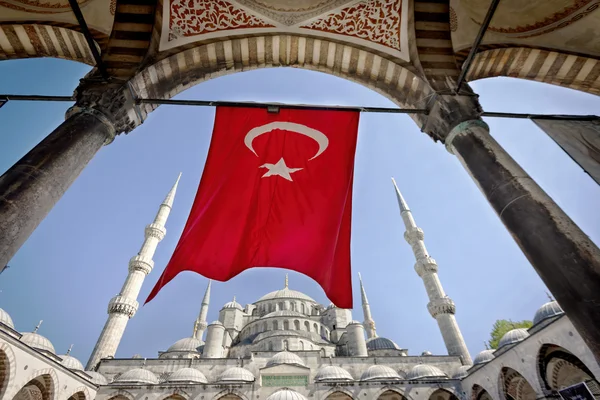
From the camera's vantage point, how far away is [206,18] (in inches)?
224

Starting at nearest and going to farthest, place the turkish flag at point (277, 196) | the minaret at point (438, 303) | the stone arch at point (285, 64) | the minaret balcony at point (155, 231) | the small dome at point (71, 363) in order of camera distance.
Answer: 1. the turkish flag at point (277, 196)
2. the stone arch at point (285, 64)
3. the small dome at point (71, 363)
4. the minaret at point (438, 303)
5. the minaret balcony at point (155, 231)

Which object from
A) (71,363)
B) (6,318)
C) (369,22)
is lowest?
(369,22)

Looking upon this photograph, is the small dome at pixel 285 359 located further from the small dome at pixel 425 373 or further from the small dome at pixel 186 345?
the small dome at pixel 186 345

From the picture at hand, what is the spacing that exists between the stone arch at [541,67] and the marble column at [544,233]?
262cm

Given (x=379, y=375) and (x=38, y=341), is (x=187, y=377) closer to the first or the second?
(x=38, y=341)

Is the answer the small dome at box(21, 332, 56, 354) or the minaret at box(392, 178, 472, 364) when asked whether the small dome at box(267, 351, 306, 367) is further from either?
the small dome at box(21, 332, 56, 354)

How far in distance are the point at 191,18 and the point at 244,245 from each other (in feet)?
13.5

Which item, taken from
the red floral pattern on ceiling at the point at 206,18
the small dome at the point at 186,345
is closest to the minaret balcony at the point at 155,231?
the small dome at the point at 186,345

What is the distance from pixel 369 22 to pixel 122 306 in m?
27.1

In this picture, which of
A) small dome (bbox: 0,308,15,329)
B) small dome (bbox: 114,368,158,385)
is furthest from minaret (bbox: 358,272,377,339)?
small dome (bbox: 0,308,15,329)

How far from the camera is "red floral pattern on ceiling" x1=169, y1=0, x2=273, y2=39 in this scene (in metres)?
5.51

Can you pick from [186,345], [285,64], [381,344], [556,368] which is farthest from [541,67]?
[186,345]

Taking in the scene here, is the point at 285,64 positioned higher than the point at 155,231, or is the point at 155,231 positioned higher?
the point at 155,231

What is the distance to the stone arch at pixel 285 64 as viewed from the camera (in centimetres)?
529
